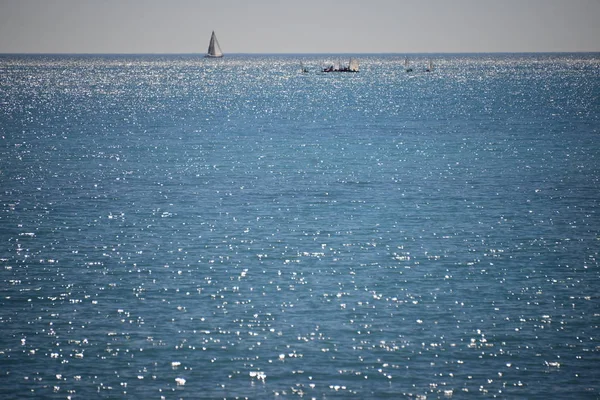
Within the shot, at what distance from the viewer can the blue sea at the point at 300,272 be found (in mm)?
29391

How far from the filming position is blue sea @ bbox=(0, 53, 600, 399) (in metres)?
29.4

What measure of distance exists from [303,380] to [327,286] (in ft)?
35.9

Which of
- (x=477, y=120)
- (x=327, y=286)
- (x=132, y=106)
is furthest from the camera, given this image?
(x=132, y=106)

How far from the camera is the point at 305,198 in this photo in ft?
199

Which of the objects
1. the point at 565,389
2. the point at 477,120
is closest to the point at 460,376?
the point at 565,389

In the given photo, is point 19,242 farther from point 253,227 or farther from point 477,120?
point 477,120

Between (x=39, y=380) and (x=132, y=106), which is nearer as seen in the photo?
(x=39, y=380)

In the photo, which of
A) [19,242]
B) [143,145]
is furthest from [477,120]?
[19,242]

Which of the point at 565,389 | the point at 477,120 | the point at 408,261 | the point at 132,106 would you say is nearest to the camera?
the point at 565,389

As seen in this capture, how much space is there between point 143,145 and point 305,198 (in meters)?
38.2

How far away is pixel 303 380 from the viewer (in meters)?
28.7

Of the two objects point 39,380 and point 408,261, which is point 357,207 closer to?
point 408,261

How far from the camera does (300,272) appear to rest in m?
41.6

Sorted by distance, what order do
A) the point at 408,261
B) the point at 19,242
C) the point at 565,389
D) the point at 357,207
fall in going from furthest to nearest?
the point at 357,207
the point at 19,242
the point at 408,261
the point at 565,389
